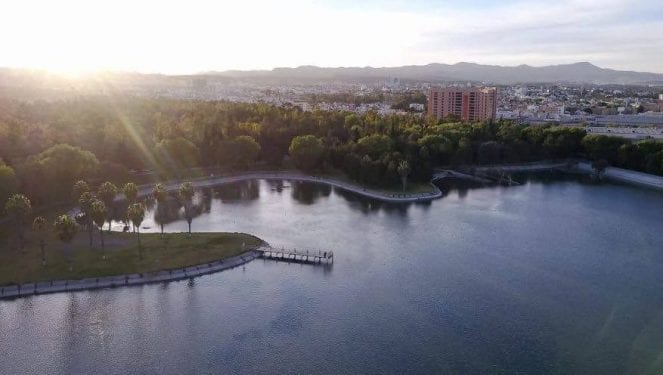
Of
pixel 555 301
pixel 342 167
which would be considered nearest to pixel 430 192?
pixel 342 167

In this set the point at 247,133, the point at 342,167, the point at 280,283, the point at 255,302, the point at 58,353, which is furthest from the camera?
the point at 247,133

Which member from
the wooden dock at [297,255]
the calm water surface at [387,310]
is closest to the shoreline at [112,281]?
the calm water surface at [387,310]

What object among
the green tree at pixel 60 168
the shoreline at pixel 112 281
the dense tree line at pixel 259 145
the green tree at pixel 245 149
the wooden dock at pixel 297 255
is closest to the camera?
the shoreline at pixel 112 281

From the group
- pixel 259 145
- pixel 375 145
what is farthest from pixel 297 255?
pixel 259 145

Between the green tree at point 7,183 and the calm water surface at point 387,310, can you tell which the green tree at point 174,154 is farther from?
the green tree at point 7,183

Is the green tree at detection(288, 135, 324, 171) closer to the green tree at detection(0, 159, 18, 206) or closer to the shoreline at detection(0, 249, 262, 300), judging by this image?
the shoreline at detection(0, 249, 262, 300)

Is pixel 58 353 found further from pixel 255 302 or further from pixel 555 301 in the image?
pixel 555 301

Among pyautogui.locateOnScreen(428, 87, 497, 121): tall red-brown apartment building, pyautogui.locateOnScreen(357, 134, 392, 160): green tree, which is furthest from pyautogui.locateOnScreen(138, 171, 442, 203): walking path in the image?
pyautogui.locateOnScreen(428, 87, 497, 121): tall red-brown apartment building
